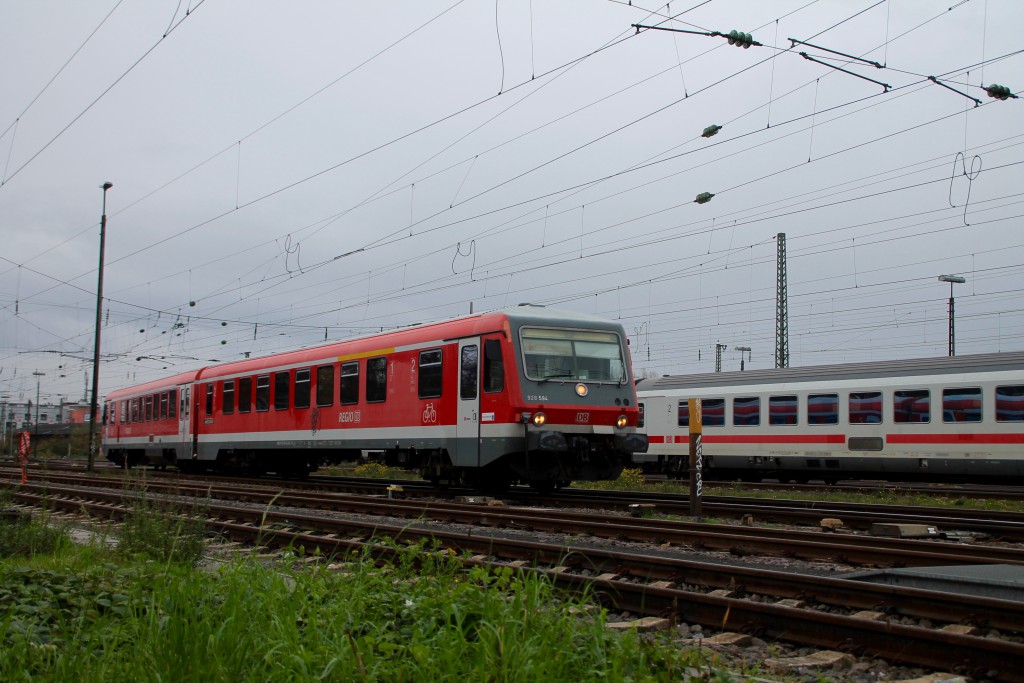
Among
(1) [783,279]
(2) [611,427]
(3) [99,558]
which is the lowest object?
(3) [99,558]

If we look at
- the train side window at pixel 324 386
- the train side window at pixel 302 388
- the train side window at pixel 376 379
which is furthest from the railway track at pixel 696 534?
the train side window at pixel 302 388

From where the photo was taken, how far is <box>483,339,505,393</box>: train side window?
1453 centimetres

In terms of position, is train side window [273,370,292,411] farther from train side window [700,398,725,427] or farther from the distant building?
the distant building

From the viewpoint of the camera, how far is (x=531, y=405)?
14.4 metres

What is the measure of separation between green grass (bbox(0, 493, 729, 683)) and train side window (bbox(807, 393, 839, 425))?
17.2m

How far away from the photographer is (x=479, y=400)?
14797 mm

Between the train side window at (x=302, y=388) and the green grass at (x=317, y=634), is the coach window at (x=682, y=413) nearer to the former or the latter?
the train side window at (x=302, y=388)

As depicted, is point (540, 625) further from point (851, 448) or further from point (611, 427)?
point (851, 448)

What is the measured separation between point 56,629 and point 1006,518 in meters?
12.2

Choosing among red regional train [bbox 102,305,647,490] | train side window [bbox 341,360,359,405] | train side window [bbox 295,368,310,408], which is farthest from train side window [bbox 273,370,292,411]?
train side window [bbox 341,360,359,405]

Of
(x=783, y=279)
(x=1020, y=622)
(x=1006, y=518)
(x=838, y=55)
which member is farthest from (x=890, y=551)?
(x=783, y=279)

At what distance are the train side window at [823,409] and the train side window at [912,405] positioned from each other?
1.51 m

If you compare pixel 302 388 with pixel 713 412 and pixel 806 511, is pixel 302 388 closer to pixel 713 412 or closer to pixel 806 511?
pixel 713 412

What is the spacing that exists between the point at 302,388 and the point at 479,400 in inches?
267
